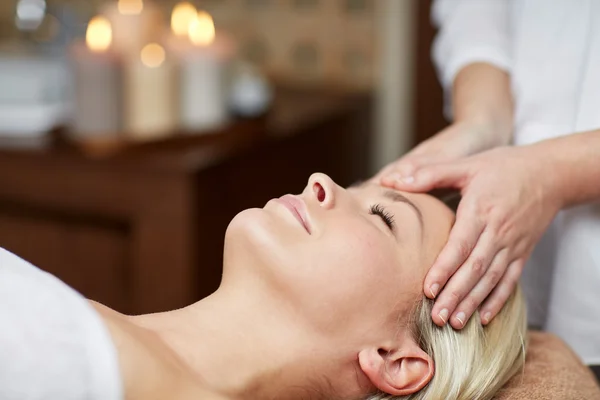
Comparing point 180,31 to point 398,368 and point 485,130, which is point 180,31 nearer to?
point 485,130

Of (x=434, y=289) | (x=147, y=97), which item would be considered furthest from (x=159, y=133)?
(x=434, y=289)

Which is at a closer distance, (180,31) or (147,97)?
(147,97)

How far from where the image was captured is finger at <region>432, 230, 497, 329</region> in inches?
42.6

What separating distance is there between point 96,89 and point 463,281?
1.18m

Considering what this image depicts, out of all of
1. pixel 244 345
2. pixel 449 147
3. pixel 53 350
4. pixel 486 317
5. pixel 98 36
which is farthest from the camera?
pixel 98 36

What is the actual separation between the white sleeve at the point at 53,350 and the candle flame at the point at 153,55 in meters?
1.24

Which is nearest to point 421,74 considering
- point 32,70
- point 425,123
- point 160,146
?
point 425,123

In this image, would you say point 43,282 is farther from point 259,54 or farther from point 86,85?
point 259,54

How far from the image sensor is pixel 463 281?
1.08 m

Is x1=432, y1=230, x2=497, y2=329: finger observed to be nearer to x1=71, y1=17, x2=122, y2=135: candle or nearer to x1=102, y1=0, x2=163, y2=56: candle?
x1=71, y1=17, x2=122, y2=135: candle

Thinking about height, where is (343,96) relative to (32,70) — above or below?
below

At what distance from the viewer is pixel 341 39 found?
8.46 ft

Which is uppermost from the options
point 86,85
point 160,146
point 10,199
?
point 86,85

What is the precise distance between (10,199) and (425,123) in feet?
4.02
